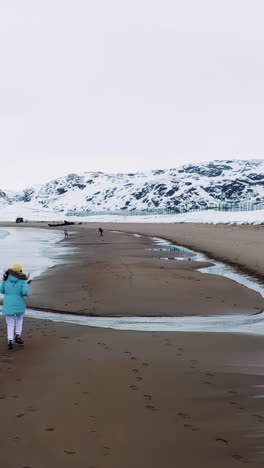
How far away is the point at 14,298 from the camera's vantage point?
1086 centimetres

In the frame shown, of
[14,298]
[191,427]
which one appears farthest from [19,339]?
[191,427]

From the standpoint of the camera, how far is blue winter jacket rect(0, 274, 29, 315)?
1079 centimetres

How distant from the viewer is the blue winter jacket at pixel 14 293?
1079 centimetres

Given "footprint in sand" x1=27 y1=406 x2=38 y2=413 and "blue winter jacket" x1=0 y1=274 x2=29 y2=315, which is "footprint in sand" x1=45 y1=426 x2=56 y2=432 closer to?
"footprint in sand" x1=27 y1=406 x2=38 y2=413

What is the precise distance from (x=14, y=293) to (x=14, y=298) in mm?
153

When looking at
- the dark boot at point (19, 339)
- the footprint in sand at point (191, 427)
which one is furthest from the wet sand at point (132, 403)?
the dark boot at point (19, 339)

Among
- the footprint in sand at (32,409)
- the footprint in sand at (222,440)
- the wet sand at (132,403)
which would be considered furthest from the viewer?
the footprint in sand at (32,409)

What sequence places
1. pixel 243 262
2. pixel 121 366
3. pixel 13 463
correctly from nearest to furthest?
1. pixel 13 463
2. pixel 121 366
3. pixel 243 262

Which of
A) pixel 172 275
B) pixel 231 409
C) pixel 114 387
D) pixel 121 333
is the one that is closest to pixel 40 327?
pixel 121 333

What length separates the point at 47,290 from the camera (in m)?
19.7

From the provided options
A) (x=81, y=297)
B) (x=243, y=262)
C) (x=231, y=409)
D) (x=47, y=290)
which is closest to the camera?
(x=231, y=409)

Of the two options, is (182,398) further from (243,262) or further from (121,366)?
(243,262)

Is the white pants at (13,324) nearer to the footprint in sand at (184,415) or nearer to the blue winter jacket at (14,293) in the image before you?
the blue winter jacket at (14,293)

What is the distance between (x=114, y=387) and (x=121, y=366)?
4.24 ft
